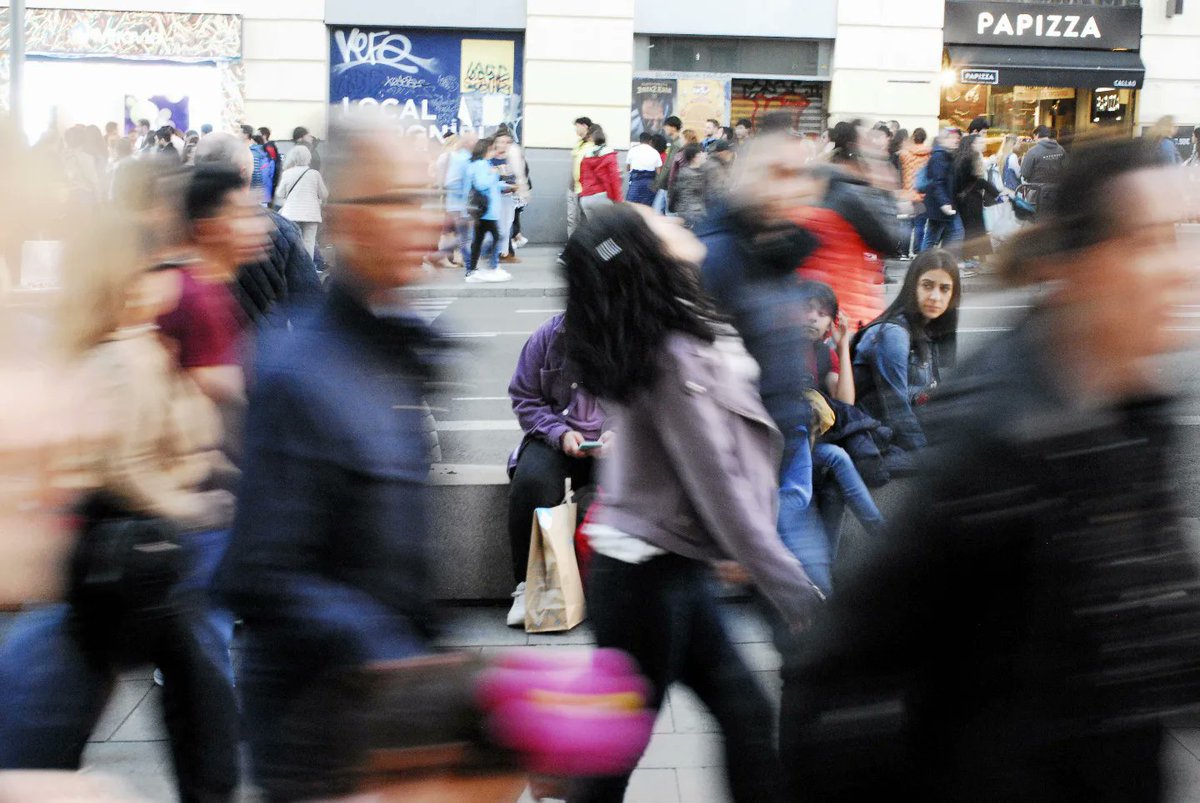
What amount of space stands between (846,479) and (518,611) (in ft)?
4.68

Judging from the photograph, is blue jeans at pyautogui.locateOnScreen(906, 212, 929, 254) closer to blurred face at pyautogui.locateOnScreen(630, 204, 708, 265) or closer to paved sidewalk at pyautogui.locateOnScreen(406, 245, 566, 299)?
paved sidewalk at pyautogui.locateOnScreen(406, 245, 566, 299)

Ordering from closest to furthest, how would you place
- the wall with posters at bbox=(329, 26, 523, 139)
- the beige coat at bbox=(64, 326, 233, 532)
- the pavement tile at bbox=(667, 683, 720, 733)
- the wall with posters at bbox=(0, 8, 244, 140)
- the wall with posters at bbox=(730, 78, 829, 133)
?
the beige coat at bbox=(64, 326, 233, 532) < the pavement tile at bbox=(667, 683, 720, 733) < the wall with posters at bbox=(0, 8, 244, 140) < the wall with posters at bbox=(329, 26, 523, 139) < the wall with posters at bbox=(730, 78, 829, 133)

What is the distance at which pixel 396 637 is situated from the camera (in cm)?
220

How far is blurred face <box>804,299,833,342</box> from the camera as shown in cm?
486

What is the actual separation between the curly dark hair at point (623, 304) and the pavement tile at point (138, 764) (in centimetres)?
196

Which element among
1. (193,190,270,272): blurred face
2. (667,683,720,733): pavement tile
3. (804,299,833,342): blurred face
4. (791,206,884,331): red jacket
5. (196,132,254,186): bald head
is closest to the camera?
(193,190,270,272): blurred face

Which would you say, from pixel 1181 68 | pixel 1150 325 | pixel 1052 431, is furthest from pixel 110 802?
pixel 1181 68

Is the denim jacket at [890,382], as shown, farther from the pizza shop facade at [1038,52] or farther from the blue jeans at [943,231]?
the pizza shop facade at [1038,52]

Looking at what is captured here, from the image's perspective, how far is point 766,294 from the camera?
3498mm

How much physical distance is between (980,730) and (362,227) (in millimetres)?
1269

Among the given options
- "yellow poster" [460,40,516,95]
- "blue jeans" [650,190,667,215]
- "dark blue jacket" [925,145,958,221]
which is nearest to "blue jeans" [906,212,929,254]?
"dark blue jacket" [925,145,958,221]

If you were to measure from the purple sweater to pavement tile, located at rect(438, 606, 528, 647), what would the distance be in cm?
64

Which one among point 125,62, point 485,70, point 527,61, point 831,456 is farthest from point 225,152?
point 125,62

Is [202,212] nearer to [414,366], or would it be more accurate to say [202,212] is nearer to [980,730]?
[414,366]
